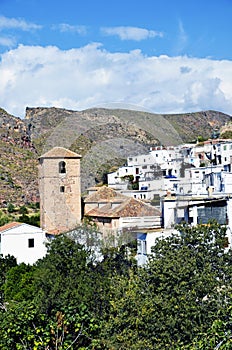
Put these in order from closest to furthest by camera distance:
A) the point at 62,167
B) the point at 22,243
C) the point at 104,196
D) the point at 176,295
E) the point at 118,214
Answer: the point at 176,295, the point at 118,214, the point at 104,196, the point at 22,243, the point at 62,167

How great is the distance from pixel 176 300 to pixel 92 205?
20.3 metres

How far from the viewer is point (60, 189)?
104ft

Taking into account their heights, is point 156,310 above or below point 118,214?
below

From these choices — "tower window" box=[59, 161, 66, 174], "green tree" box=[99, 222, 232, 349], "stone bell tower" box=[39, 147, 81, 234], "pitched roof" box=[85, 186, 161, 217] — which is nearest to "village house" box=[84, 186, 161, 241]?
"pitched roof" box=[85, 186, 161, 217]

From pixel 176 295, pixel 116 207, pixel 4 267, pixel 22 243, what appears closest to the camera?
pixel 176 295

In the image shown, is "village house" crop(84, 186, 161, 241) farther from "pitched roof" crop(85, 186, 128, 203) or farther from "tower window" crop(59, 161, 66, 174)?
"tower window" crop(59, 161, 66, 174)

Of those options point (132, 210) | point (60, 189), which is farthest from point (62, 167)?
point (132, 210)

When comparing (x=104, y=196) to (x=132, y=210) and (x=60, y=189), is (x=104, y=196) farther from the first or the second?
(x=132, y=210)

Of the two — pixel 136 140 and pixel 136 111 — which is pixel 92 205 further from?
pixel 136 111

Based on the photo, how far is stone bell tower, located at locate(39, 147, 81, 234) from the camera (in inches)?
1200

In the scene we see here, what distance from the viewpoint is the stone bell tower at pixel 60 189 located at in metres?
30.5

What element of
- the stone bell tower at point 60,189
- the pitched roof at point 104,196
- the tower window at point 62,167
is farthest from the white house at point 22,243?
the tower window at point 62,167

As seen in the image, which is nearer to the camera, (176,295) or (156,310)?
(156,310)

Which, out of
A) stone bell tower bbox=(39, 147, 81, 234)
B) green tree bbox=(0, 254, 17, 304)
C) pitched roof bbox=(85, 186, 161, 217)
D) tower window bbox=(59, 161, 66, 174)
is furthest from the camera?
tower window bbox=(59, 161, 66, 174)
